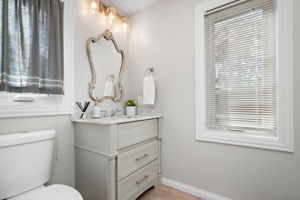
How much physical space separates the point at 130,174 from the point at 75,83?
1059 mm

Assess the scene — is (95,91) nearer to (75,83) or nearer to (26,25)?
(75,83)

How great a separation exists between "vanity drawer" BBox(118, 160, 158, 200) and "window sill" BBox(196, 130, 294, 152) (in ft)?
2.09

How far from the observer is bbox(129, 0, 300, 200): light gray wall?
124 centimetres

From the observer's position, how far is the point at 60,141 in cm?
142

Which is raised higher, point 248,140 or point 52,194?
point 248,140

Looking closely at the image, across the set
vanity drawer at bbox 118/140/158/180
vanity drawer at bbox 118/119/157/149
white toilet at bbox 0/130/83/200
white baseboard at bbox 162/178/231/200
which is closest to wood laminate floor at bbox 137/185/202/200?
white baseboard at bbox 162/178/231/200

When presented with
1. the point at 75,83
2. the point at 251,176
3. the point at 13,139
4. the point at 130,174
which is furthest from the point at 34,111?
the point at 251,176

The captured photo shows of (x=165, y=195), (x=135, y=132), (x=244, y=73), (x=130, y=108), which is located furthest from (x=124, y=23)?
(x=165, y=195)

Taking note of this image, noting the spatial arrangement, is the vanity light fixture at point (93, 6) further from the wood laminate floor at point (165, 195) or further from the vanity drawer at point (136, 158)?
the wood laminate floor at point (165, 195)

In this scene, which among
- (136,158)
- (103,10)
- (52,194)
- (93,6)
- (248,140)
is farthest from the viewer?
(103,10)

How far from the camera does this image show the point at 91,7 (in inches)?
65.7

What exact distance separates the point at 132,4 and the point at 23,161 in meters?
2.06

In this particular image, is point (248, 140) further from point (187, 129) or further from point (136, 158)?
point (136, 158)

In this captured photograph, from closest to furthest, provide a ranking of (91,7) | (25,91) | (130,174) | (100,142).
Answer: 1. (25,91)
2. (100,142)
3. (130,174)
4. (91,7)
